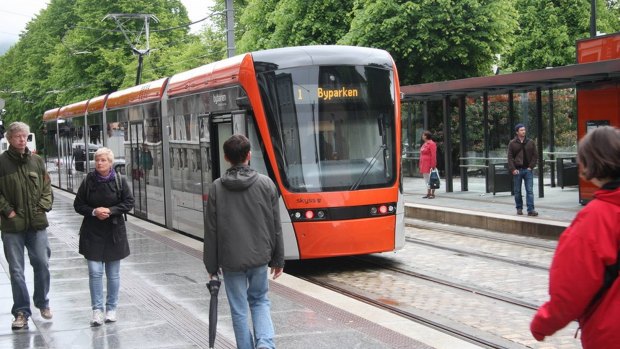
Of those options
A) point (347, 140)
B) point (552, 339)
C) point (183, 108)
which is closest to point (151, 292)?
point (347, 140)

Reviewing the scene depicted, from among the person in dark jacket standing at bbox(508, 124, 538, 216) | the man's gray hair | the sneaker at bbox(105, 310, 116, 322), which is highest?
the man's gray hair

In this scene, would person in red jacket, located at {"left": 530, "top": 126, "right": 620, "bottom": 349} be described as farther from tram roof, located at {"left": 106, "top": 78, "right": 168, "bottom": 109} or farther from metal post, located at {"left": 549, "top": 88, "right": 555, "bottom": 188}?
metal post, located at {"left": 549, "top": 88, "right": 555, "bottom": 188}

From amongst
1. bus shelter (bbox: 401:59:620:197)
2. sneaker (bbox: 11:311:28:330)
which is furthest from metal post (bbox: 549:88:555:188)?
sneaker (bbox: 11:311:28:330)

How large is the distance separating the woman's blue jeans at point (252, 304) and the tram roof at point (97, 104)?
60.3 ft

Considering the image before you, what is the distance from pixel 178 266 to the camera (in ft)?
38.0

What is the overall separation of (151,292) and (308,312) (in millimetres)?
2202

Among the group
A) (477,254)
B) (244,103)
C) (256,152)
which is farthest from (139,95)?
(477,254)

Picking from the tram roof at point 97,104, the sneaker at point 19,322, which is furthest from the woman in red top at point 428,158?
the sneaker at point 19,322

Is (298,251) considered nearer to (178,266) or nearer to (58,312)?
(178,266)

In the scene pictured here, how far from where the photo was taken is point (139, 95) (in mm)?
19047

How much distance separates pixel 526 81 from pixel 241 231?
13.5m

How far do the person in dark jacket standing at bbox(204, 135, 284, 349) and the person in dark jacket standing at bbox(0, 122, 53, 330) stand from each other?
2.45 m

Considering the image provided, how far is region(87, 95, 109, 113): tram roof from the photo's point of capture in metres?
23.8

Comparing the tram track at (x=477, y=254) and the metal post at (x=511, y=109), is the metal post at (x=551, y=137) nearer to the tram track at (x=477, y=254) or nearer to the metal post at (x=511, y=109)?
the metal post at (x=511, y=109)
